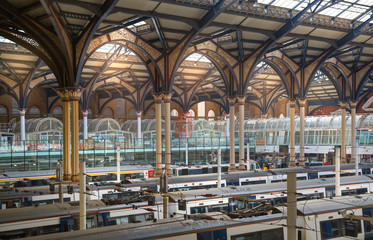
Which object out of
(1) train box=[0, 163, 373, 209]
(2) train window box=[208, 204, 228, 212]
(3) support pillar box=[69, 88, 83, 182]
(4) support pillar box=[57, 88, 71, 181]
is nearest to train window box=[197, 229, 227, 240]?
(2) train window box=[208, 204, 228, 212]

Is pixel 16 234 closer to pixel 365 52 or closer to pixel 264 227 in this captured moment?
pixel 264 227

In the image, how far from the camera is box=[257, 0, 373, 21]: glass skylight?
88.0 ft

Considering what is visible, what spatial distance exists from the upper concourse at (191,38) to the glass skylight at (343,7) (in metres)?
0.07

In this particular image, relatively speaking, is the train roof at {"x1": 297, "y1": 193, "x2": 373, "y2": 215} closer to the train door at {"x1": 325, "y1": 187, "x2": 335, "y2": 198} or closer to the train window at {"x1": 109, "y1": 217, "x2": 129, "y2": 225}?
the train door at {"x1": 325, "y1": 187, "x2": 335, "y2": 198}

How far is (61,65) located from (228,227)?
644 inches

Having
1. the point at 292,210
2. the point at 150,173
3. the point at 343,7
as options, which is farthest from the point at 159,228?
the point at 343,7

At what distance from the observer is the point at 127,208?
17.7 meters

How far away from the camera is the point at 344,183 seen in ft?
81.1

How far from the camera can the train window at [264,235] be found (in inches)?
544

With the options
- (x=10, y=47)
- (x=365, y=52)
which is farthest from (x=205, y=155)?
(x=10, y=47)

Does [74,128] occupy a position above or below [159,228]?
above

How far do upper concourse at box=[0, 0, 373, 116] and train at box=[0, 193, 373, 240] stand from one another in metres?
11.7

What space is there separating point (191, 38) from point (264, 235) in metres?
16.2

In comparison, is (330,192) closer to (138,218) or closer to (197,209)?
(197,209)
